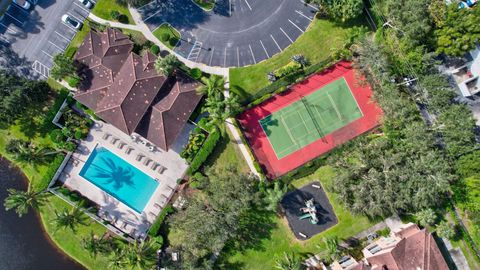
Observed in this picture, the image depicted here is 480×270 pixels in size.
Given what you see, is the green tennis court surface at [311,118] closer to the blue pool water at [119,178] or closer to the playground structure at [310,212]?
the playground structure at [310,212]

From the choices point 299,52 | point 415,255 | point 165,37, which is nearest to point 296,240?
point 415,255

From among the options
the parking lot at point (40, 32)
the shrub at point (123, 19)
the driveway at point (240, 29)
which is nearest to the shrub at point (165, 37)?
the driveway at point (240, 29)

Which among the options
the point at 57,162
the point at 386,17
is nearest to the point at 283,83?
the point at 386,17

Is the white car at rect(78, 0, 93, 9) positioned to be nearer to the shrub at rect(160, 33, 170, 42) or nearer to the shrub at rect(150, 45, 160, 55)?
the shrub at rect(150, 45, 160, 55)

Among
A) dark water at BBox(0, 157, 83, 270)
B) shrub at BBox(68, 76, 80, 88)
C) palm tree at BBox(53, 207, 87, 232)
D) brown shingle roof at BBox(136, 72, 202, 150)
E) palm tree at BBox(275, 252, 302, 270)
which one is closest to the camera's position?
palm tree at BBox(275, 252, 302, 270)

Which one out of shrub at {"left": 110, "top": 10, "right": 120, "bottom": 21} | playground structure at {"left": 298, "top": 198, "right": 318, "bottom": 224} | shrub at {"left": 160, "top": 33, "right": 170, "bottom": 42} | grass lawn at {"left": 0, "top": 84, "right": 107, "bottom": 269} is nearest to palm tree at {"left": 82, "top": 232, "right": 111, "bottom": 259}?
grass lawn at {"left": 0, "top": 84, "right": 107, "bottom": 269}
